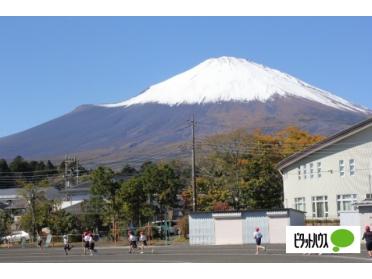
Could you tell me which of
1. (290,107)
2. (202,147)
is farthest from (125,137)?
(202,147)

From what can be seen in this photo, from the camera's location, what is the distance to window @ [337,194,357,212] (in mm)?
51906

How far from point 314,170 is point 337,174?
2.42 metres

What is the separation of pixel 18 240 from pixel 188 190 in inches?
652

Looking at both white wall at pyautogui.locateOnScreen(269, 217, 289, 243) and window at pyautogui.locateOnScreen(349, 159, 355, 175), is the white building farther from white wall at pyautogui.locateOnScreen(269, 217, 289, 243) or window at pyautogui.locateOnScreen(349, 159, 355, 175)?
white wall at pyautogui.locateOnScreen(269, 217, 289, 243)

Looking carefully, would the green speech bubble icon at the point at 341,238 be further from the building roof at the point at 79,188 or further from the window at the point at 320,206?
the building roof at the point at 79,188

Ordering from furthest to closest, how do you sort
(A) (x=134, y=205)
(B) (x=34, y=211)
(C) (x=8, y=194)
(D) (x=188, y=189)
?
(C) (x=8, y=194) < (D) (x=188, y=189) < (B) (x=34, y=211) < (A) (x=134, y=205)

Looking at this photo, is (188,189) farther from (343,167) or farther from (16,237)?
(343,167)

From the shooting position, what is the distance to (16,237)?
63.9 meters

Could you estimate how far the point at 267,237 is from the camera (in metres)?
44.9

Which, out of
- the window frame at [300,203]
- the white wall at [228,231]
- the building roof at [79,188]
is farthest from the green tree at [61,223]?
the building roof at [79,188]

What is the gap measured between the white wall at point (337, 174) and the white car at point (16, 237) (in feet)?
73.9

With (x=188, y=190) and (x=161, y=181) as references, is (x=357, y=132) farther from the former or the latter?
(x=188, y=190)

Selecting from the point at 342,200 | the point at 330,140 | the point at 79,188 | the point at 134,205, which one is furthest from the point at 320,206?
the point at 79,188

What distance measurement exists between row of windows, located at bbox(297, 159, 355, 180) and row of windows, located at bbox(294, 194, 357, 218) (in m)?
1.62
